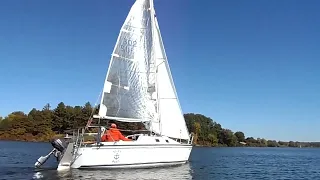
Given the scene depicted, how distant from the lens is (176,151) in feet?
109

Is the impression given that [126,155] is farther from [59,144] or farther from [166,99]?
[166,99]

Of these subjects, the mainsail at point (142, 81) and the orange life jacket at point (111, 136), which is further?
the mainsail at point (142, 81)

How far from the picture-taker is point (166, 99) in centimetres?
3569

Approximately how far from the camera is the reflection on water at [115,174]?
25562 millimetres

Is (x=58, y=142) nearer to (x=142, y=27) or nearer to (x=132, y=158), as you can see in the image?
(x=132, y=158)

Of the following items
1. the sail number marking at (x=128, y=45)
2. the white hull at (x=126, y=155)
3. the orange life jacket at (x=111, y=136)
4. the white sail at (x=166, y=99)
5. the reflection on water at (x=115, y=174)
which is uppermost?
the sail number marking at (x=128, y=45)

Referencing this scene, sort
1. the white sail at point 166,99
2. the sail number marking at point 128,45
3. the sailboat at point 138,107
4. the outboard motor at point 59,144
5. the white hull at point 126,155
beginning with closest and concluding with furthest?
the white hull at point 126,155 < the sailboat at point 138,107 < the outboard motor at point 59,144 < the sail number marking at point 128,45 < the white sail at point 166,99

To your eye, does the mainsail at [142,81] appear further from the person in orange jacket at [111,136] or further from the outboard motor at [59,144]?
the outboard motor at [59,144]

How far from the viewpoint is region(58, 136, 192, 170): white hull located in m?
28.6

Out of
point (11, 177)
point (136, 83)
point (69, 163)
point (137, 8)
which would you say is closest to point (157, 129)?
point (136, 83)

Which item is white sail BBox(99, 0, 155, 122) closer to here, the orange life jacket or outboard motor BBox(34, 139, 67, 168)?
the orange life jacket

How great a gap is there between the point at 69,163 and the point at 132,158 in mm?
4769

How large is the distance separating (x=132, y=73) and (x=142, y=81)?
1.22 meters

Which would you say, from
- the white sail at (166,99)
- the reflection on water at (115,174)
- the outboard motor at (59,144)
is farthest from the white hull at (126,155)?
the white sail at (166,99)
